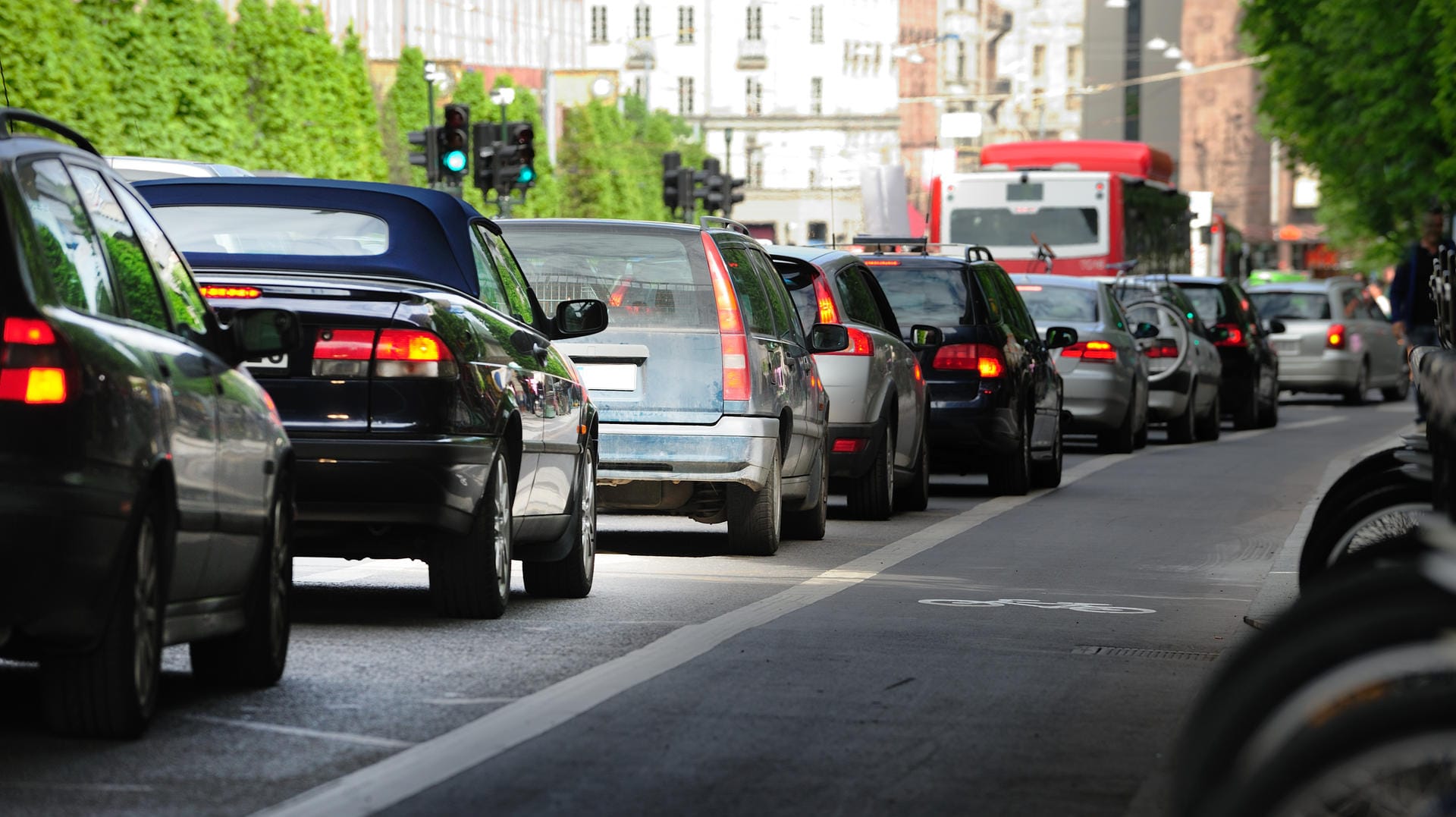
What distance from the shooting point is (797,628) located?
9773 mm

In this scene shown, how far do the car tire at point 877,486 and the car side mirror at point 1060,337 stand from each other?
490cm

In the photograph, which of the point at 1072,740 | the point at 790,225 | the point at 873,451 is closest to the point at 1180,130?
the point at 790,225

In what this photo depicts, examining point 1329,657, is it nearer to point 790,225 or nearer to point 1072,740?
point 1072,740

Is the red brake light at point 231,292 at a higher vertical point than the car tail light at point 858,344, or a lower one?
higher

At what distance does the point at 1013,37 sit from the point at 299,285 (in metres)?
167

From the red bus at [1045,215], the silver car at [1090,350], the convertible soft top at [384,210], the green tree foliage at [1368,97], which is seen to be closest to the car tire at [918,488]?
the silver car at [1090,350]

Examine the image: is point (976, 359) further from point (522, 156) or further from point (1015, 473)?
point (522, 156)

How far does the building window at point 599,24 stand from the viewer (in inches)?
6954

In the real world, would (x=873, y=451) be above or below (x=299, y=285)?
below

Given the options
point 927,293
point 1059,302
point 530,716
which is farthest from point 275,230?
point 1059,302

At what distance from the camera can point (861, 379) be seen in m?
15.4

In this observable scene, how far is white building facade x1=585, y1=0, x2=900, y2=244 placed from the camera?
543 ft

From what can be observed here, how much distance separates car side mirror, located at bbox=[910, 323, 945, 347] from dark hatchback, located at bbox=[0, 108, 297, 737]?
31.1 ft

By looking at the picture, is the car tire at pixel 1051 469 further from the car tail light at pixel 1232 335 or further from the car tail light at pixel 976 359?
the car tail light at pixel 1232 335
